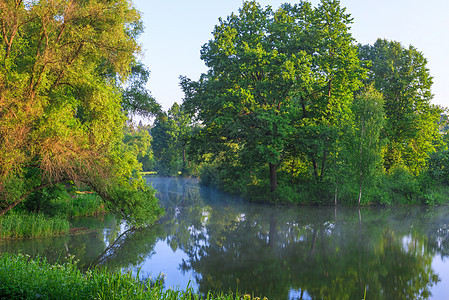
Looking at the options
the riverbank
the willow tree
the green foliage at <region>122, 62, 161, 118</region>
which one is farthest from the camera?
the green foliage at <region>122, 62, 161, 118</region>

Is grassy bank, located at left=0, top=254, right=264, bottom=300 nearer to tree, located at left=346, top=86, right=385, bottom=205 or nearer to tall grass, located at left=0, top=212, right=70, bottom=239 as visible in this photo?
tall grass, located at left=0, top=212, right=70, bottom=239

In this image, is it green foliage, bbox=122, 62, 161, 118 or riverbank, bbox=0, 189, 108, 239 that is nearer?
riverbank, bbox=0, 189, 108, 239

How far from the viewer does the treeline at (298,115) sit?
29.6m

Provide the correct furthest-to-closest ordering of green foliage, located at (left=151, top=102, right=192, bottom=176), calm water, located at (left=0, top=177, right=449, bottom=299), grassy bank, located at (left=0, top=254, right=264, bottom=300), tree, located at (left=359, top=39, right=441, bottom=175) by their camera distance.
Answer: green foliage, located at (left=151, top=102, right=192, bottom=176) < tree, located at (left=359, top=39, right=441, bottom=175) < calm water, located at (left=0, top=177, right=449, bottom=299) < grassy bank, located at (left=0, top=254, right=264, bottom=300)

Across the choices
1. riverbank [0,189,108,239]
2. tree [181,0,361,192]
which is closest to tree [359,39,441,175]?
tree [181,0,361,192]

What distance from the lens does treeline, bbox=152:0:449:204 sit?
2964 cm

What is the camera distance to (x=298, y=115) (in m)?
33.6

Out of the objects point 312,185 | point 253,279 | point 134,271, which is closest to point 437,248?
point 253,279

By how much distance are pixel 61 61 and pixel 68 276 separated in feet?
36.8

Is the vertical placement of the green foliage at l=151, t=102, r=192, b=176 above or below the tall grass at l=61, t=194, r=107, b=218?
above

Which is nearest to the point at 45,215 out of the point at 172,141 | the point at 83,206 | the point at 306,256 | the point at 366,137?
the point at 83,206

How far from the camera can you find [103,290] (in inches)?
282

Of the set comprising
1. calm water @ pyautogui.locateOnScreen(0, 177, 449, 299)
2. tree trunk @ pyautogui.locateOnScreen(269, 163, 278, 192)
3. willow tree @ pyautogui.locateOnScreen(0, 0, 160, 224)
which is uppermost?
willow tree @ pyautogui.locateOnScreen(0, 0, 160, 224)

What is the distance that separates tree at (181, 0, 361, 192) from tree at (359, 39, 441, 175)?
25.7 ft
